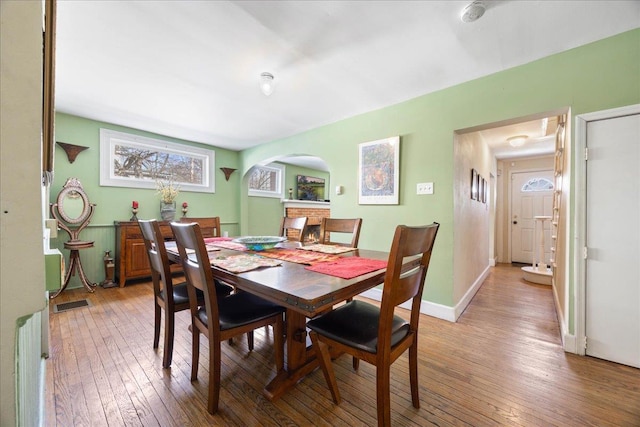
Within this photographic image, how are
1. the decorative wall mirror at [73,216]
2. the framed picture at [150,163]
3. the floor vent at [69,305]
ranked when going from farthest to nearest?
the framed picture at [150,163], the decorative wall mirror at [73,216], the floor vent at [69,305]

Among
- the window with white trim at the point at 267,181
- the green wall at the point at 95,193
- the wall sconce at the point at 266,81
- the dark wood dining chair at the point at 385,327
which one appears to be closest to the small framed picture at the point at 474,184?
the dark wood dining chair at the point at 385,327

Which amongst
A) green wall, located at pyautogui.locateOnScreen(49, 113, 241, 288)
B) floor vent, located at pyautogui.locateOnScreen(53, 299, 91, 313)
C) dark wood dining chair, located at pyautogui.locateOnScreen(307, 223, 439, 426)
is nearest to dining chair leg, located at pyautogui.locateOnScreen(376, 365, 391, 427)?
dark wood dining chair, located at pyautogui.locateOnScreen(307, 223, 439, 426)

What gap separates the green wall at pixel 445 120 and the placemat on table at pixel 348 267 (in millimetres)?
1424

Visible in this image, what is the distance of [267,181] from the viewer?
5.87m

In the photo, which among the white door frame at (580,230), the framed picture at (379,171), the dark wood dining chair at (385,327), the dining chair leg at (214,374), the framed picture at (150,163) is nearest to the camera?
the dark wood dining chair at (385,327)

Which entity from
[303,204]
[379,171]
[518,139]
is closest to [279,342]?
[379,171]

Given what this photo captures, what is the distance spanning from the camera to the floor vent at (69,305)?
2.62m

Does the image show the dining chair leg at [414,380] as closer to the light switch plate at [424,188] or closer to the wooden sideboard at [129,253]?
Result: the light switch plate at [424,188]

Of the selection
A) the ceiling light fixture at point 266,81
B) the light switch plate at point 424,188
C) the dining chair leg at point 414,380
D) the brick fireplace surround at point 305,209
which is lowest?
the dining chair leg at point 414,380

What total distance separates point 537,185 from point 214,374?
645 cm

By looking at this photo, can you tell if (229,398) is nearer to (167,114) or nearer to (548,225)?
(167,114)

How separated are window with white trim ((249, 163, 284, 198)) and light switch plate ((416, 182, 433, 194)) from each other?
371 centimetres

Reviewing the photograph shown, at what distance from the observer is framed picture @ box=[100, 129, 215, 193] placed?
3605mm

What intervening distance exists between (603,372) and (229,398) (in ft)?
7.86
